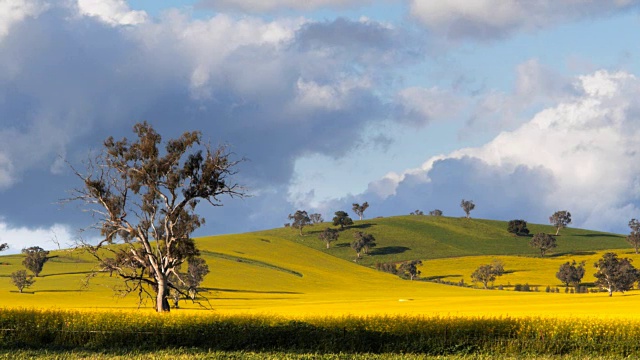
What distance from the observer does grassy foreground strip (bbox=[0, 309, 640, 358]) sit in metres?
36.7

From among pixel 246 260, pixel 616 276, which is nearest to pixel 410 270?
pixel 246 260

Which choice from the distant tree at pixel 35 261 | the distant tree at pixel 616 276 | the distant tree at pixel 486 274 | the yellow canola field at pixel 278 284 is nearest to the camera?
the yellow canola field at pixel 278 284

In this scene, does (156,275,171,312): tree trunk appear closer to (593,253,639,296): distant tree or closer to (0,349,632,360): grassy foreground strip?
(0,349,632,360): grassy foreground strip

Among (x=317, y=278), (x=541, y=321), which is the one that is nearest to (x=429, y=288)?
(x=317, y=278)

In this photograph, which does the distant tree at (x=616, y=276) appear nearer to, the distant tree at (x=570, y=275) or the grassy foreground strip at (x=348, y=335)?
the distant tree at (x=570, y=275)

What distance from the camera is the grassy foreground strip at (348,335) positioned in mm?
36656

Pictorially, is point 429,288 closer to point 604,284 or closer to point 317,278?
point 317,278

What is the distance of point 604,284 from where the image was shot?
120 meters

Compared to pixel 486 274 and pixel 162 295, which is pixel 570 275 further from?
pixel 162 295

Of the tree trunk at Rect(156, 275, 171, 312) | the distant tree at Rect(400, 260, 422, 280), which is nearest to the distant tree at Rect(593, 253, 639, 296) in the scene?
the distant tree at Rect(400, 260, 422, 280)

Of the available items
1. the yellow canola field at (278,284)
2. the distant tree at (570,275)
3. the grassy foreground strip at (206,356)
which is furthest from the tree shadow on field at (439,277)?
the grassy foreground strip at (206,356)

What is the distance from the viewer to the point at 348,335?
37.0 m

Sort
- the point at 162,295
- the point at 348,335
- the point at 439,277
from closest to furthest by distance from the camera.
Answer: the point at 348,335
the point at 162,295
the point at 439,277

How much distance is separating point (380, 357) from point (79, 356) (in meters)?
13.4
